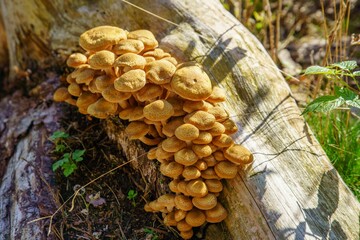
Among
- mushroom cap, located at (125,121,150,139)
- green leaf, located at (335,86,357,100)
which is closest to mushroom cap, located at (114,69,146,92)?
mushroom cap, located at (125,121,150,139)

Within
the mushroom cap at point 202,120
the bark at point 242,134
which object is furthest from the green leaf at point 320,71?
the mushroom cap at point 202,120

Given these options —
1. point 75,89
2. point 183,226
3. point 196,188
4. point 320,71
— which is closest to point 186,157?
point 196,188

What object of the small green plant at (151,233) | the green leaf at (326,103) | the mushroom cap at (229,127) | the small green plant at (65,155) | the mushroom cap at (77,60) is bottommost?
the small green plant at (65,155)

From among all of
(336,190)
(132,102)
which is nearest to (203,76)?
(132,102)

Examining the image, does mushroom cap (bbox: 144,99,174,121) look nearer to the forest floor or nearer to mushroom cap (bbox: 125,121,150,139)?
mushroom cap (bbox: 125,121,150,139)

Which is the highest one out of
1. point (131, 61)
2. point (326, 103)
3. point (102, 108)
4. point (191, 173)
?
point (326, 103)

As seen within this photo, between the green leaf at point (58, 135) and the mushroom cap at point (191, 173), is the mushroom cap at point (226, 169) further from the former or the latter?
the green leaf at point (58, 135)

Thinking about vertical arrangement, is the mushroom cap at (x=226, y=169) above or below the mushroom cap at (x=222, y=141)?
below

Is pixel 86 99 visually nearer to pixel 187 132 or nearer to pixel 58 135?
pixel 58 135
